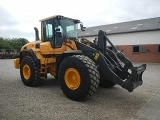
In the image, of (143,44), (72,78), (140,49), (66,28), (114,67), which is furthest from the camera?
(140,49)

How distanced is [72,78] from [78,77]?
326 millimetres

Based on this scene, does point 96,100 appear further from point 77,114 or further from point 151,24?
point 151,24

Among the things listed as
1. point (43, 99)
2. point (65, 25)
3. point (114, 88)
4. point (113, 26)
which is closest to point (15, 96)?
point (43, 99)

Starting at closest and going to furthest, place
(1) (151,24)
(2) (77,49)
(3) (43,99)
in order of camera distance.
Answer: (3) (43,99) < (2) (77,49) < (1) (151,24)

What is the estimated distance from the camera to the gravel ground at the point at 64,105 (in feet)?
16.8

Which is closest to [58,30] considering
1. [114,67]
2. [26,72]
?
[26,72]

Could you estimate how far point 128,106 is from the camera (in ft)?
20.5

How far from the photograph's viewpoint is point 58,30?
25.5 feet

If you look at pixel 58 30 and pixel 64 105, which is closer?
pixel 64 105

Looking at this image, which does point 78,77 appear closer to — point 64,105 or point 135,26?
point 64,105

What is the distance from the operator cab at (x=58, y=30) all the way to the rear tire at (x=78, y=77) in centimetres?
143

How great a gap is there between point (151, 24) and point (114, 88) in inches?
808

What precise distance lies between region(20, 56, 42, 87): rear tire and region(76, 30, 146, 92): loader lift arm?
6.59 feet

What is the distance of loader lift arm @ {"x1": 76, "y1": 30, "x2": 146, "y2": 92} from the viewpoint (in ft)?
19.7
